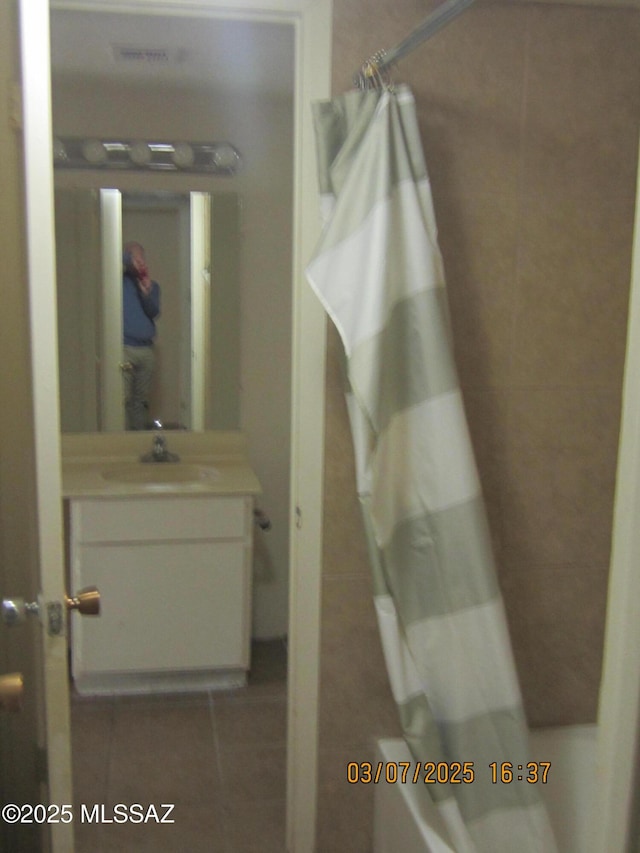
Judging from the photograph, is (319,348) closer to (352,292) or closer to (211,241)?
(352,292)

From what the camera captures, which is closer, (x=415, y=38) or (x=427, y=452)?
(x=415, y=38)

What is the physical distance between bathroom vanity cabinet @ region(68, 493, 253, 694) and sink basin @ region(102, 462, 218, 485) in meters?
0.24

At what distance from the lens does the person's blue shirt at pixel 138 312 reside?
305 centimetres

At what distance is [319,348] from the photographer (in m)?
1.88

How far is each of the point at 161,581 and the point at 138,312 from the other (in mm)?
996

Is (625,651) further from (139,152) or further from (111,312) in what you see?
(139,152)

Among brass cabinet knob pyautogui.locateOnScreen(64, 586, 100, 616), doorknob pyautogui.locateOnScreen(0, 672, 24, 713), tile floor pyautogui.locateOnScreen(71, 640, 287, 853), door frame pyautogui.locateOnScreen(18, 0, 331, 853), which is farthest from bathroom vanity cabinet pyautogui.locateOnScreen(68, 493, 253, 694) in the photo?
doorknob pyautogui.locateOnScreen(0, 672, 24, 713)

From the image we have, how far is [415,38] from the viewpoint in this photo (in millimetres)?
1531

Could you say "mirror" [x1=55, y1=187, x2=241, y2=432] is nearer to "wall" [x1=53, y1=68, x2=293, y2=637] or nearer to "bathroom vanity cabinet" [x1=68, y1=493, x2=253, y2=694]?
"wall" [x1=53, y1=68, x2=293, y2=637]

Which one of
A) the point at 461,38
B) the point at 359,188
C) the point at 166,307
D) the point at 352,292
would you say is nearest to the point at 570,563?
the point at 352,292

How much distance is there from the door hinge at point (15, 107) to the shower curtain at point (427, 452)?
0.59 metres

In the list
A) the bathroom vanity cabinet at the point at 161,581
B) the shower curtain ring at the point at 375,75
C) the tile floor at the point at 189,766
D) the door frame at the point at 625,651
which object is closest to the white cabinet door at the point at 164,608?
the bathroom vanity cabinet at the point at 161,581

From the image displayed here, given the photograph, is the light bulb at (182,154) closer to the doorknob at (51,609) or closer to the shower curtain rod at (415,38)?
the shower curtain rod at (415,38)

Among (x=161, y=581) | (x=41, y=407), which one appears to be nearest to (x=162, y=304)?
(x=161, y=581)
